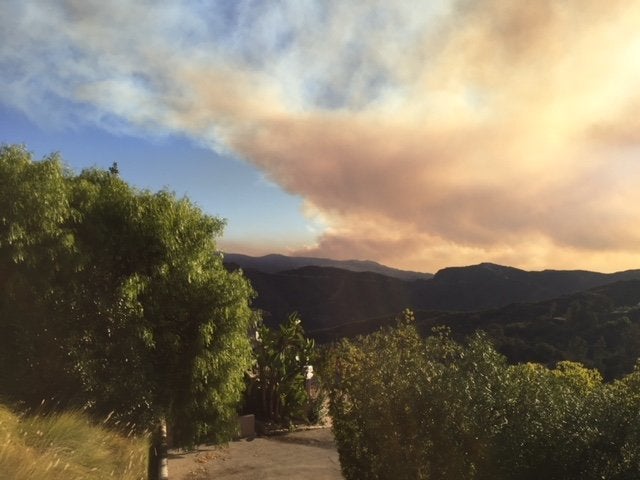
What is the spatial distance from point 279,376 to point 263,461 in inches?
215

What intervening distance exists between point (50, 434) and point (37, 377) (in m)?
4.44

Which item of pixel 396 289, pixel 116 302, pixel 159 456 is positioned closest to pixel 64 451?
pixel 116 302

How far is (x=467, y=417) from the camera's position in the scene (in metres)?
7.96

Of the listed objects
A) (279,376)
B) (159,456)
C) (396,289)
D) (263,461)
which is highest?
(396,289)

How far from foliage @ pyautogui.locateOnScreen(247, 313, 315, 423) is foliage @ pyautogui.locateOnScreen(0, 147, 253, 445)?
3978 mm

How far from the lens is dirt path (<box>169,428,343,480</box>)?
1399cm

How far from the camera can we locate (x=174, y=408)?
1573cm

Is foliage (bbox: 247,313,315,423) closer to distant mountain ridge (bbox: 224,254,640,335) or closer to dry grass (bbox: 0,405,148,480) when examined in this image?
dry grass (bbox: 0,405,148,480)

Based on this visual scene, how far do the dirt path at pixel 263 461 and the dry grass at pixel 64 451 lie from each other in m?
2.60

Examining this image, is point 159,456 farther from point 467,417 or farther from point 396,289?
point 396,289

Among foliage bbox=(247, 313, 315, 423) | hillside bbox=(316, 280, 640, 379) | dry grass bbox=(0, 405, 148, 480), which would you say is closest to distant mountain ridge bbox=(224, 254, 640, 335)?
hillside bbox=(316, 280, 640, 379)

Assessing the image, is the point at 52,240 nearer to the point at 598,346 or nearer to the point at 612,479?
the point at 612,479

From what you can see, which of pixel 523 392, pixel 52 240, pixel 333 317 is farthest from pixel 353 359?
pixel 333 317

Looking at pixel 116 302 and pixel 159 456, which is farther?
pixel 159 456
